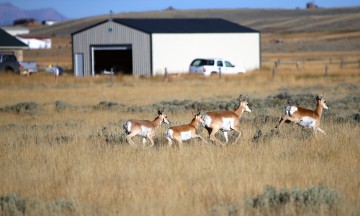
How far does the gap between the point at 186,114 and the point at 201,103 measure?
12.4ft

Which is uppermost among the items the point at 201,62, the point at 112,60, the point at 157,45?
the point at 157,45

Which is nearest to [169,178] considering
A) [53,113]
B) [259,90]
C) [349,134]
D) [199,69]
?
[349,134]

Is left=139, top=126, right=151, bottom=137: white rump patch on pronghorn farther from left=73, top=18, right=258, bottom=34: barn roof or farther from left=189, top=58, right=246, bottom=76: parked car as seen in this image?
left=73, top=18, right=258, bottom=34: barn roof

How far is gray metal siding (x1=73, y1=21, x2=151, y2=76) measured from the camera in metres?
48.0

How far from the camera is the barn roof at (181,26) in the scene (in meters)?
49.4

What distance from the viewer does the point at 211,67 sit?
46094 mm

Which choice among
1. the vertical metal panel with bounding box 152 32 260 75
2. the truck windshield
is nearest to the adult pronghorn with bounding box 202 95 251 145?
the truck windshield

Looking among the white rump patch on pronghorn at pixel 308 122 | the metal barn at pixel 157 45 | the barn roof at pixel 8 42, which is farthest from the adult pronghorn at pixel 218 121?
the barn roof at pixel 8 42

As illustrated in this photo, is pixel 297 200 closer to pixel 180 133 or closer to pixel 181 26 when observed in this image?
pixel 180 133

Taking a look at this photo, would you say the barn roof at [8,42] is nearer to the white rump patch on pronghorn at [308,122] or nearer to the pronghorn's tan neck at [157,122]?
the pronghorn's tan neck at [157,122]

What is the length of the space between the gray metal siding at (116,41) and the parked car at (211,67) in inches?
127

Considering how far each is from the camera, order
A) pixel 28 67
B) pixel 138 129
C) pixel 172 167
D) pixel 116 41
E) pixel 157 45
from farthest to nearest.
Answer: pixel 28 67 < pixel 116 41 < pixel 157 45 < pixel 138 129 < pixel 172 167

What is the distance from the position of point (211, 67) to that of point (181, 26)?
8087 millimetres

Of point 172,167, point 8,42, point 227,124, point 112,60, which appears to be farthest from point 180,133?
point 8,42
